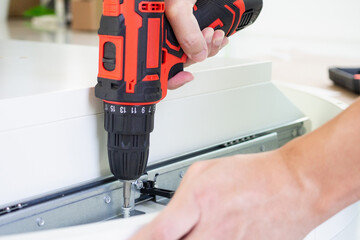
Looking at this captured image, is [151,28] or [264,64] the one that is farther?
[264,64]

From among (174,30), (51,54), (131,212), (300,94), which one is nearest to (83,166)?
(131,212)

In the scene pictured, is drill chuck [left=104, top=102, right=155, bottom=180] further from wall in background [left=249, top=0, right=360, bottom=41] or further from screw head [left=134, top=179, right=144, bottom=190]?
wall in background [left=249, top=0, right=360, bottom=41]

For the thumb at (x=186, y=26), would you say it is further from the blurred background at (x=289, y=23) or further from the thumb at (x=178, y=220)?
the blurred background at (x=289, y=23)

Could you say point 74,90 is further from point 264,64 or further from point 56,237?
point 264,64

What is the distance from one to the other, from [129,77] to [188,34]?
0.34 ft

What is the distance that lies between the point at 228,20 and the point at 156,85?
0.18 meters

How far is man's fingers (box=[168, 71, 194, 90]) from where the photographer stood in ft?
2.07

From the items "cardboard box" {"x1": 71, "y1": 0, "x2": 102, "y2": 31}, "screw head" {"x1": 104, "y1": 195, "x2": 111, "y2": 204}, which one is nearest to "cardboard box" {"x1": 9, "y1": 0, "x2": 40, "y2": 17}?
"cardboard box" {"x1": 71, "y1": 0, "x2": 102, "y2": 31}

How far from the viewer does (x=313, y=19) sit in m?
3.15

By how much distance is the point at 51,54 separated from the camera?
34.2 inches

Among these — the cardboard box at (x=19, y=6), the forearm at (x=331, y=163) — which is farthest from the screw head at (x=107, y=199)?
the cardboard box at (x=19, y=6)

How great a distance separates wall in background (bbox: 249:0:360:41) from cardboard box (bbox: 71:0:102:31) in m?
1.52

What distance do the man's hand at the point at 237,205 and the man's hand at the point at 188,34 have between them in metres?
0.25

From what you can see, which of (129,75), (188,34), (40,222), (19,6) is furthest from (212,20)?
(19,6)
